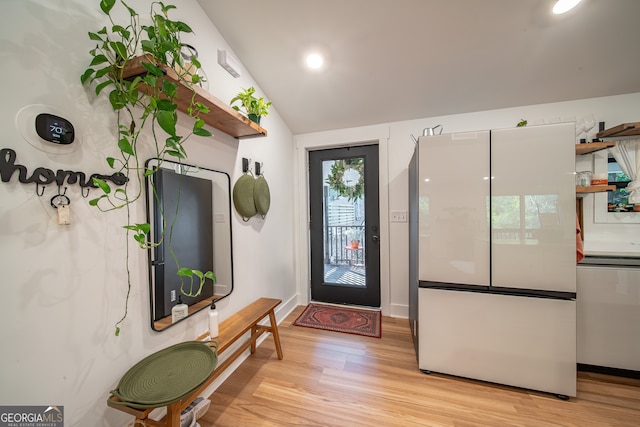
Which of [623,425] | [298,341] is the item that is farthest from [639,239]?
[298,341]

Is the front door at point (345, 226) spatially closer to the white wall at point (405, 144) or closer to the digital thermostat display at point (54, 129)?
the white wall at point (405, 144)

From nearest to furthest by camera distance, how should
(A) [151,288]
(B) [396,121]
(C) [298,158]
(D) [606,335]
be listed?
(A) [151,288] → (D) [606,335] → (B) [396,121] → (C) [298,158]

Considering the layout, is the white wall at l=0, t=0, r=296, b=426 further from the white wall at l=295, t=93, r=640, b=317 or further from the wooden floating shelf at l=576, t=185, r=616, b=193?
the wooden floating shelf at l=576, t=185, r=616, b=193

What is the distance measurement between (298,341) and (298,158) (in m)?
2.25

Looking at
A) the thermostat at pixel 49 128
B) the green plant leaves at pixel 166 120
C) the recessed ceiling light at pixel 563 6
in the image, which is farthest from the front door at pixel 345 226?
the thermostat at pixel 49 128

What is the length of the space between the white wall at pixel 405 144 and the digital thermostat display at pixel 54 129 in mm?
2310

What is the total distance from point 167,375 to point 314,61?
8.00 feet

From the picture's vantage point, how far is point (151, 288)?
1260mm

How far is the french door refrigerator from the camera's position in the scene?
153cm

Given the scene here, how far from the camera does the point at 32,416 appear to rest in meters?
0.84

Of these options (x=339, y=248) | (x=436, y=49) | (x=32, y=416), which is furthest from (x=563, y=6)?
(x=32, y=416)

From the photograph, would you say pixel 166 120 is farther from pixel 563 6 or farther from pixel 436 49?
pixel 563 6

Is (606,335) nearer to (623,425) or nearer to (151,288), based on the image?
(623,425)

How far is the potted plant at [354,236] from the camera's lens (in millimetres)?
3000
